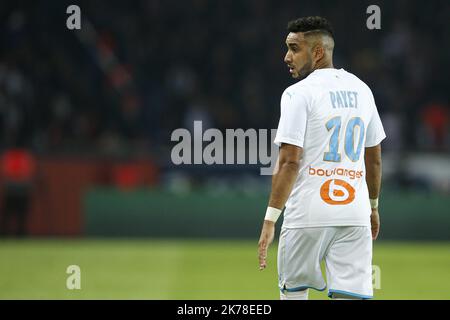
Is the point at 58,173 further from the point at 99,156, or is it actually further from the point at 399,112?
the point at 399,112

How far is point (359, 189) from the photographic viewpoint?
5320 millimetres

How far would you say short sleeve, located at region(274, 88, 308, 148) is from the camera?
16.8 ft

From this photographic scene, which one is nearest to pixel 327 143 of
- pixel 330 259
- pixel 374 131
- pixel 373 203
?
pixel 374 131

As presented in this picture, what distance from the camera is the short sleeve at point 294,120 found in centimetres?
511

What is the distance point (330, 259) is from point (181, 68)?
1487 centimetres

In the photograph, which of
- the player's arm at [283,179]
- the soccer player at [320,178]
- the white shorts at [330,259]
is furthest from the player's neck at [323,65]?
the white shorts at [330,259]

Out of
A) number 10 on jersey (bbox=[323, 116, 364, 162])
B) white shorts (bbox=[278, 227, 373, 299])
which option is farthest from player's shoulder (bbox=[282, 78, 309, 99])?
white shorts (bbox=[278, 227, 373, 299])

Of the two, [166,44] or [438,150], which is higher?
[166,44]

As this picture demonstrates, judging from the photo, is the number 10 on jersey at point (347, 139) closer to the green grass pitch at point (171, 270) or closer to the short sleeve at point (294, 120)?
the short sleeve at point (294, 120)

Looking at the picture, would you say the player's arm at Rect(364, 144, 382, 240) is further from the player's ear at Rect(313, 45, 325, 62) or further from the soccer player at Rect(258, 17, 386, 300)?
the player's ear at Rect(313, 45, 325, 62)

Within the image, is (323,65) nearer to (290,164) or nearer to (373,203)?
(290,164)

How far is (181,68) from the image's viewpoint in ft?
65.2

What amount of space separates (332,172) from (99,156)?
13051 mm
